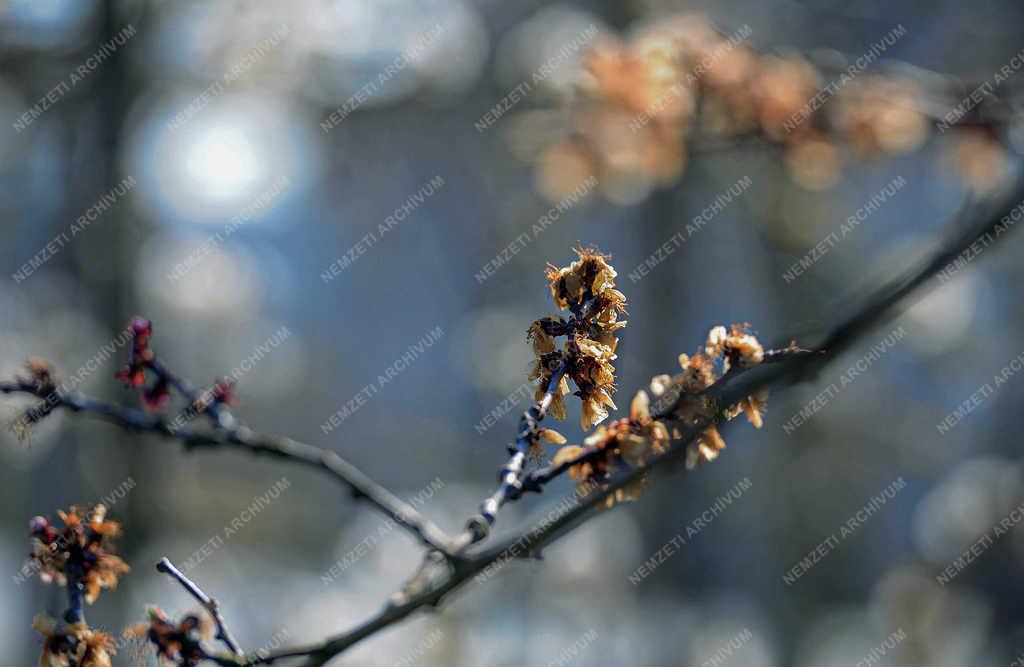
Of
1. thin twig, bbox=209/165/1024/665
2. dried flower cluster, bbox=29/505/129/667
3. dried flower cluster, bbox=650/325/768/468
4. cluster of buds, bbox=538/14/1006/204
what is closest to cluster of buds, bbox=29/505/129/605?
dried flower cluster, bbox=29/505/129/667

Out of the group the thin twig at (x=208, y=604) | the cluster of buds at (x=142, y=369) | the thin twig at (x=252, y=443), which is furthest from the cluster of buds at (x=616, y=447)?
the cluster of buds at (x=142, y=369)

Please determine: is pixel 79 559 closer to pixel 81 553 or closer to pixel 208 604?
pixel 81 553

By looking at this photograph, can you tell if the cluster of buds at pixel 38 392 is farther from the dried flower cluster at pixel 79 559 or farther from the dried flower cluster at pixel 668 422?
the dried flower cluster at pixel 668 422

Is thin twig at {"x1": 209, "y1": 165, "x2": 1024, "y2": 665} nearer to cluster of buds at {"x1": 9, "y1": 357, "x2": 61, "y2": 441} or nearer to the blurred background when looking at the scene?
cluster of buds at {"x1": 9, "y1": 357, "x2": 61, "y2": 441}

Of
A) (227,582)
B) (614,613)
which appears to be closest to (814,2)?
(614,613)

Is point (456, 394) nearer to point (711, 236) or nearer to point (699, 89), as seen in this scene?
point (711, 236)

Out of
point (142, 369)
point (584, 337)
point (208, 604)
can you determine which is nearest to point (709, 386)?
point (584, 337)
